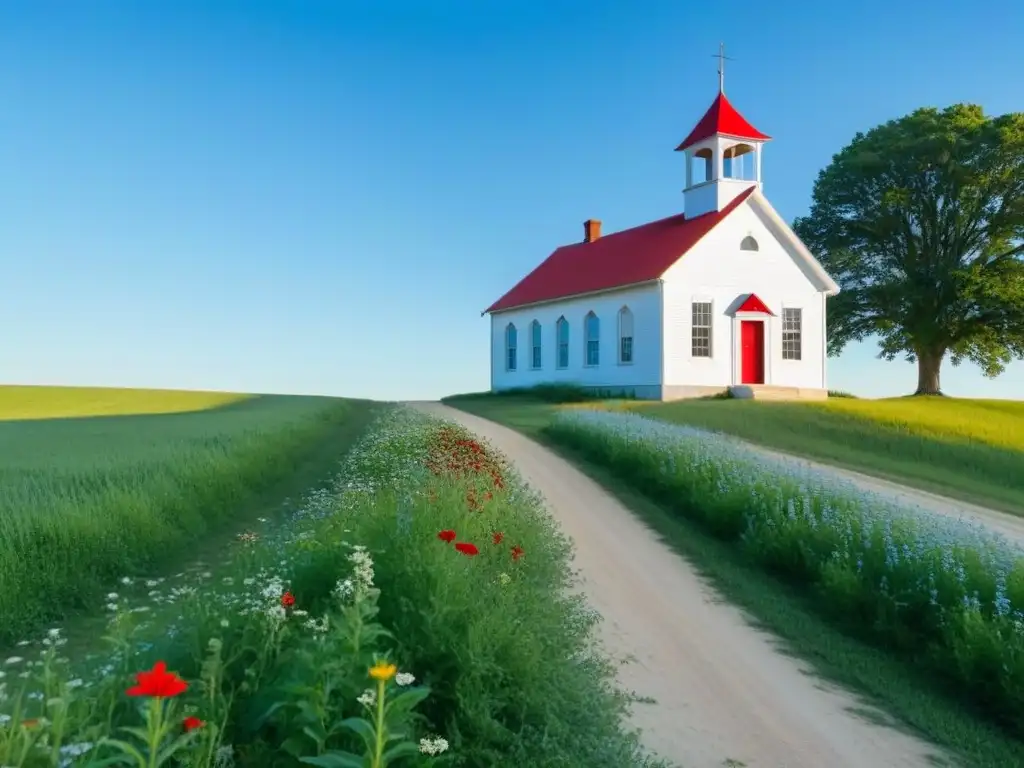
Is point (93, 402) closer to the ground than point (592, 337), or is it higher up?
closer to the ground

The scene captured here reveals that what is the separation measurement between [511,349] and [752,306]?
48.5 ft

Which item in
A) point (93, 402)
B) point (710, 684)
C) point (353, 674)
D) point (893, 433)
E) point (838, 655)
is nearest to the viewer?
point (353, 674)

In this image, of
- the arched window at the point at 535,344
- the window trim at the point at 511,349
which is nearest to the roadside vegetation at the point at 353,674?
the arched window at the point at 535,344

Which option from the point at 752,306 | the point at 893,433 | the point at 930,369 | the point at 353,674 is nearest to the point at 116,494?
the point at 353,674

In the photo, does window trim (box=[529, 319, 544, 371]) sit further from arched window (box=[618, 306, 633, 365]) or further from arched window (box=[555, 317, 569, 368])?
arched window (box=[618, 306, 633, 365])

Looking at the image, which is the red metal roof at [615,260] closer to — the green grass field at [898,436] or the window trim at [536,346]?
the window trim at [536,346]

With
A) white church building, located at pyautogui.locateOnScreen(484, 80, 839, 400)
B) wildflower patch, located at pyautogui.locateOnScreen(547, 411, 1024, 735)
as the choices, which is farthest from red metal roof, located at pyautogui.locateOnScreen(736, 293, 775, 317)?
wildflower patch, located at pyautogui.locateOnScreen(547, 411, 1024, 735)

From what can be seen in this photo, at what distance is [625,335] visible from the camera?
125 ft

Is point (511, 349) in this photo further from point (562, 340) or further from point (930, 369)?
point (930, 369)

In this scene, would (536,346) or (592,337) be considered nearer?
(592,337)

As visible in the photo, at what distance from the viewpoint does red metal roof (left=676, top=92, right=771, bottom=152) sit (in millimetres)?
37344

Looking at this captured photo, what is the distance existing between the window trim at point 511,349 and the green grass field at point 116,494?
762 inches

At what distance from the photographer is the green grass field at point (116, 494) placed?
1001 cm

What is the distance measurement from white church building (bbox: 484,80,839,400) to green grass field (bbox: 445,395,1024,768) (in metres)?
21.7
